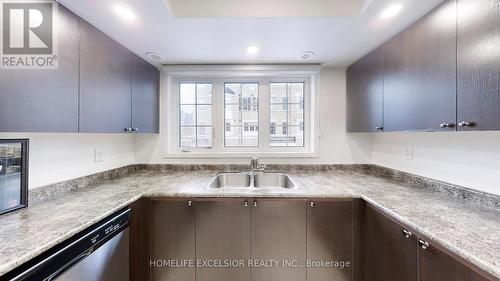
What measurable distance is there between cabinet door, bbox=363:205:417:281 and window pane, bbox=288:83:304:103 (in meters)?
1.43

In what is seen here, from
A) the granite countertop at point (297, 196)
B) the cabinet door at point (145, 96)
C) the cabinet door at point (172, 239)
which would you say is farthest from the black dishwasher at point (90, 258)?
the cabinet door at point (145, 96)

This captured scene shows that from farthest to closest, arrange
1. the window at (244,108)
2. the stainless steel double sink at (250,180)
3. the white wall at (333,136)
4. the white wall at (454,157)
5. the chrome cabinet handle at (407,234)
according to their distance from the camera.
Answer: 1. the window at (244,108)
2. the white wall at (333,136)
3. the stainless steel double sink at (250,180)
4. the white wall at (454,157)
5. the chrome cabinet handle at (407,234)

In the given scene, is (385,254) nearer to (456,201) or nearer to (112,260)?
(456,201)

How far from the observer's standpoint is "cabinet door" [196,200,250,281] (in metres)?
1.60

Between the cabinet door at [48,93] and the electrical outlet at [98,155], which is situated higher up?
the cabinet door at [48,93]

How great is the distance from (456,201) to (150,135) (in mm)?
2748

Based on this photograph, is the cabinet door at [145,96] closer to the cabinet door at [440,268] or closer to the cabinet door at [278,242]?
the cabinet door at [278,242]

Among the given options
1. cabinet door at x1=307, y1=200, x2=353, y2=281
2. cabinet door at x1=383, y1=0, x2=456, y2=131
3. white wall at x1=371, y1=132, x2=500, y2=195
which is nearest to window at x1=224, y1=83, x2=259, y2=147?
cabinet door at x1=307, y1=200, x2=353, y2=281

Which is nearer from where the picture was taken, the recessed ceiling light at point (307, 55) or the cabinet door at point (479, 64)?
the cabinet door at point (479, 64)

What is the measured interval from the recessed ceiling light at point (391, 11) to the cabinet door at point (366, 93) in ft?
1.41

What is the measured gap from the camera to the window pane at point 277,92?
250cm

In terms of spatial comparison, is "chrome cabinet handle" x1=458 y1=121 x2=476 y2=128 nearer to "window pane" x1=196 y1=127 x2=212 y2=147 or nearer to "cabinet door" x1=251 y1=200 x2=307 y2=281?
"cabinet door" x1=251 y1=200 x2=307 y2=281

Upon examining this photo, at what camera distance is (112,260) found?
125 cm

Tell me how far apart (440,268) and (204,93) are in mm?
2407
